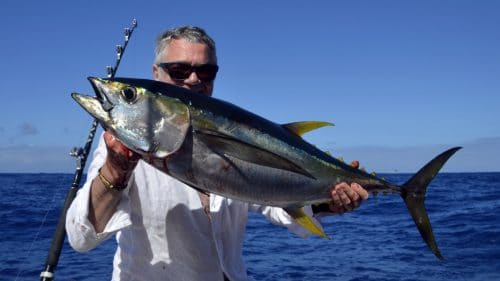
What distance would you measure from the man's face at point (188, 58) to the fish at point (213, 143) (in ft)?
2.33

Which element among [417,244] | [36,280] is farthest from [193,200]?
[417,244]

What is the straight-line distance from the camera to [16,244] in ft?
44.0

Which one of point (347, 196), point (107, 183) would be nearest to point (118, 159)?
point (107, 183)

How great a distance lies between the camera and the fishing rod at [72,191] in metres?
4.29

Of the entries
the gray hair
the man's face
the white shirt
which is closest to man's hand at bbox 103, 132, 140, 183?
→ the white shirt

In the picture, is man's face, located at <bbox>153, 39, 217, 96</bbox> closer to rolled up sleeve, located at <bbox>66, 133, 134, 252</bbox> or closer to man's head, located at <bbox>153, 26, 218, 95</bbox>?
man's head, located at <bbox>153, 26, 218, 95</bbox>

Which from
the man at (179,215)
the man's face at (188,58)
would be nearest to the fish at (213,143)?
the man at (179,215)

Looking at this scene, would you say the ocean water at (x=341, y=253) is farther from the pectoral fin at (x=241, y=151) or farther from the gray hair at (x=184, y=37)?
the pectoral fin at (x=241, y=151)

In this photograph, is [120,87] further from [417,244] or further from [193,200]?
[417,244]

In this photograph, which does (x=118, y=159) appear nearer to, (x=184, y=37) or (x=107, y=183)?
(x=107, y=183)

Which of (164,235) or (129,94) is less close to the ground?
(129,94)

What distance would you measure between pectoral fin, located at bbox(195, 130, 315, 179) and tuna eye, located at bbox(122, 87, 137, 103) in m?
0.38

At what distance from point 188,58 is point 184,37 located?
0.18 m

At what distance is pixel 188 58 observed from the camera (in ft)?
11.7
